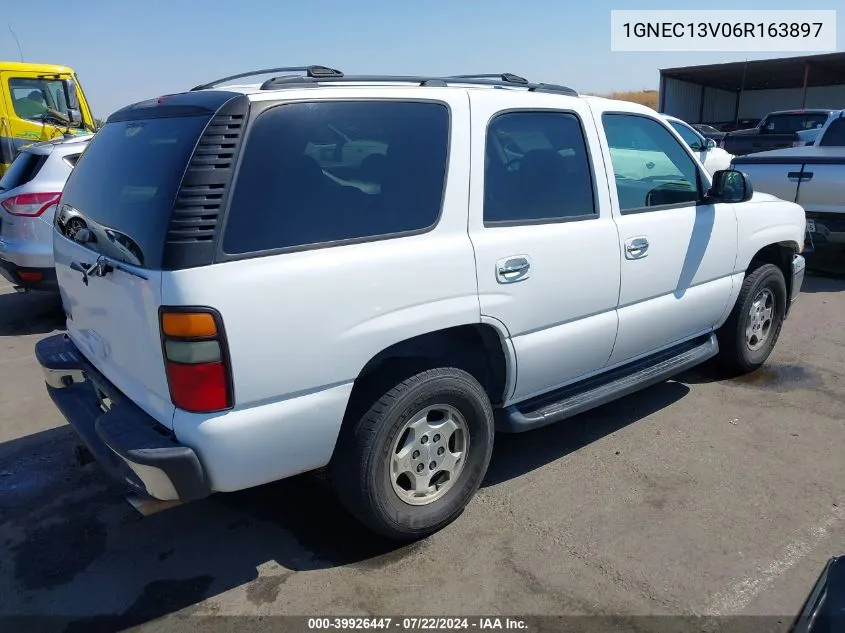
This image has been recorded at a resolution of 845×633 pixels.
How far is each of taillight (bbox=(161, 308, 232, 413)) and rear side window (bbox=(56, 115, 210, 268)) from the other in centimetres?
23

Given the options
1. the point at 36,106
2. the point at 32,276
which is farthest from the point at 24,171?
the point at 36,106

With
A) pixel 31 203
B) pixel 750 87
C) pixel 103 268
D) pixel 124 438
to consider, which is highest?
pixel 103 268

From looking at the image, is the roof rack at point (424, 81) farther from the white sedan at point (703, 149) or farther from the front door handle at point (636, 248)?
the white sedan at point (703, 149)

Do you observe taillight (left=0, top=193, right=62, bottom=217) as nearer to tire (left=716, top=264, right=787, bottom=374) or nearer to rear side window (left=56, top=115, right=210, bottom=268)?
rear side window (left=56, top=115, right=210, bottom=268)

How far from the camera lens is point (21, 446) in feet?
13.3

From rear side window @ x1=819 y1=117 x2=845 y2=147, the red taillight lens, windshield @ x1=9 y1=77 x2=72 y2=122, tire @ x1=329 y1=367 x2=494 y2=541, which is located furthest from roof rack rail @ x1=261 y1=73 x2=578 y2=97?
windshield @ x1=9 y1=77 x2=72 y2=122

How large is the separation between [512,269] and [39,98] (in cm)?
953

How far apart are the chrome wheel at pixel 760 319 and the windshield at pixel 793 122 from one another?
11.7 meters

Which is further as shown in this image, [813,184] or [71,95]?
[71,95]

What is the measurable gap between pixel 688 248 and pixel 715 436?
112cm

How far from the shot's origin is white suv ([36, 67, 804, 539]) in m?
2.37

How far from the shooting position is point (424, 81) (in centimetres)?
300

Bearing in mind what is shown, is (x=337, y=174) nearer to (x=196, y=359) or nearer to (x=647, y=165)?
(x=196, y=359)

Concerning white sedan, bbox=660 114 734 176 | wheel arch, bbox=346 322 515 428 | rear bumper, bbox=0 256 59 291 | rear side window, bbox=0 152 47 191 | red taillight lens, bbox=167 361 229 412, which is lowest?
white sedan, bbox=660 114 734 176
